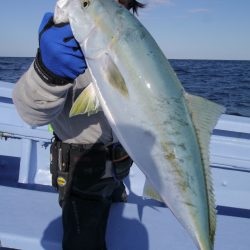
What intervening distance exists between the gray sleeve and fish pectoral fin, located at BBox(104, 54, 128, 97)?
0.33 meters

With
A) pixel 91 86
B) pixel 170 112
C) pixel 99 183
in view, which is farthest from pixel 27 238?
pixel 170 112

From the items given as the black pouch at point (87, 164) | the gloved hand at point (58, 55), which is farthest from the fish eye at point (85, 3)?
the black pouch at point (87, 164)

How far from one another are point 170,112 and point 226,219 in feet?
5.77

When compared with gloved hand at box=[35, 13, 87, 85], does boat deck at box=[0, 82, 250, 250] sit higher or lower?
lower

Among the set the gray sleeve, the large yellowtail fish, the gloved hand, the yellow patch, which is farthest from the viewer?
the yellow patch

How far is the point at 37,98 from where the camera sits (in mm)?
1959

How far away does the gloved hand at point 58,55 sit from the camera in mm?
1830

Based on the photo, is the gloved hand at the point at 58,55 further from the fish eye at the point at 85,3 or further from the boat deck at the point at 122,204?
the boat deck at the point at 122,204

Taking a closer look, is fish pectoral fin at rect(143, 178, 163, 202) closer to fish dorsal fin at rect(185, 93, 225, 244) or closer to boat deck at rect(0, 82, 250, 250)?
fish dorsal fin at rect(185, 93, 225, 244)

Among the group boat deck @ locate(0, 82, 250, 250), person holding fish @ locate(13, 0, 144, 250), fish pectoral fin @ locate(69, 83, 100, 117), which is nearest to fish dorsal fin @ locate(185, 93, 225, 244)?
fish pectoral fin @ locate(69, 83, 100, 117)

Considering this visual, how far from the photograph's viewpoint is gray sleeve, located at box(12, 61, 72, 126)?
193cm

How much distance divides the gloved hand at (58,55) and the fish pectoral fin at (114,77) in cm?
23

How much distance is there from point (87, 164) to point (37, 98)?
2.41ft

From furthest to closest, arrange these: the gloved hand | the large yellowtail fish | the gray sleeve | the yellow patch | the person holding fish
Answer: the yellow patch → the person holding fish → the gray sleeve → the gloved hand → the large yellowtail fish
